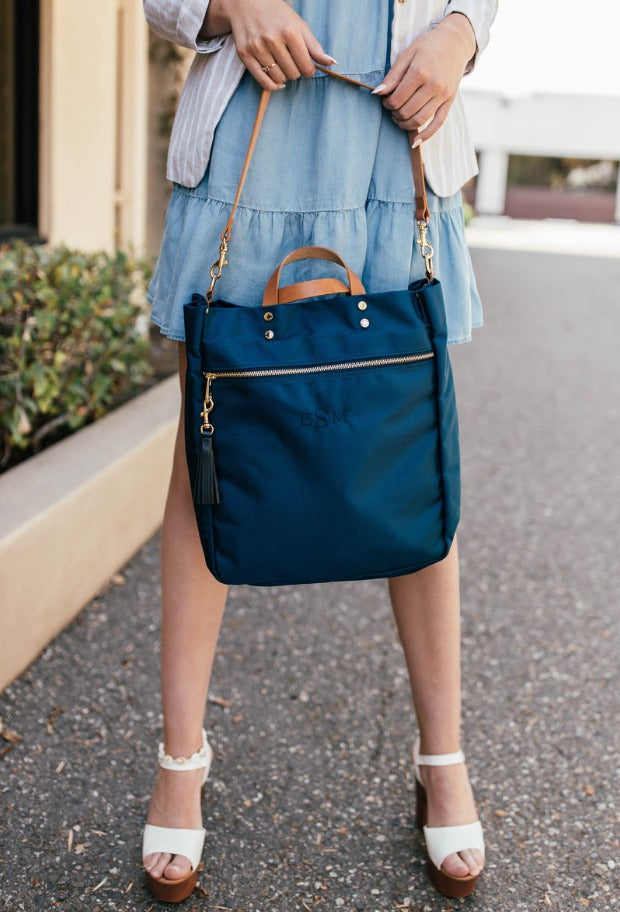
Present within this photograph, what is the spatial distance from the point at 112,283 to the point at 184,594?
1878 mm

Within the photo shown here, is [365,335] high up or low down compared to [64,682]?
up

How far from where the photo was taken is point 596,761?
211 centimetres

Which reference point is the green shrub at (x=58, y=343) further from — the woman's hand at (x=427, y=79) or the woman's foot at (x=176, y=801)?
the woman's hand at (x=427, y=79)

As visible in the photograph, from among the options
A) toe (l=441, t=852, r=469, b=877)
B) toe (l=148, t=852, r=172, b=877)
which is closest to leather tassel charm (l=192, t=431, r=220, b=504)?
toe (l=148, t=852, r=172, b=877)

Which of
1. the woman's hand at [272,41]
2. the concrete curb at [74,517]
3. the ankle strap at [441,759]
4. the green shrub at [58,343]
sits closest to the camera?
the woman's hand at [272,41]

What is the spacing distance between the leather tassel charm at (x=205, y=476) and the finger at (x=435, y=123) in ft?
1.77

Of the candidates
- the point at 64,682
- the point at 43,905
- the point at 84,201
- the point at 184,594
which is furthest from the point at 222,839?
the point at 84,201

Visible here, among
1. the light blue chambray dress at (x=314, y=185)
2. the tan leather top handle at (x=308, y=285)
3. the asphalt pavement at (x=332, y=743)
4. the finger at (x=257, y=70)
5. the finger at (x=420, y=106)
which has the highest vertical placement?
the finger at (x=257, y=70)

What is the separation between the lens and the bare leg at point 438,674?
5.53 ft

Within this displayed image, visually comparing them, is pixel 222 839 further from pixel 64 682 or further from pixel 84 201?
pixel 84 201

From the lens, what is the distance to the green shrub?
2.71 metres

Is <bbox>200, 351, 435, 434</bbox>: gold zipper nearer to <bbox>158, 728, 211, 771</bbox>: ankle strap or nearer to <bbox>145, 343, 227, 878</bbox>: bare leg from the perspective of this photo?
<bbox>145, 343, 227, 878</bbox>: bare leg

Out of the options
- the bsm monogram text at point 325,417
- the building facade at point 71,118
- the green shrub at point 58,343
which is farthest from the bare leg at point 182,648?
the building facade at point 71,118

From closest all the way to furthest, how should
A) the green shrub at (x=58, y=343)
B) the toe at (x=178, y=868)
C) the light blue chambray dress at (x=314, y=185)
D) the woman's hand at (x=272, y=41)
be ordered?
the woman's hand at (x=272, y=41) → the light blue chambray dress at (x=314, y=185) → the toe at (x=178, y=868) → the green shrub at (x=58, y=343)
